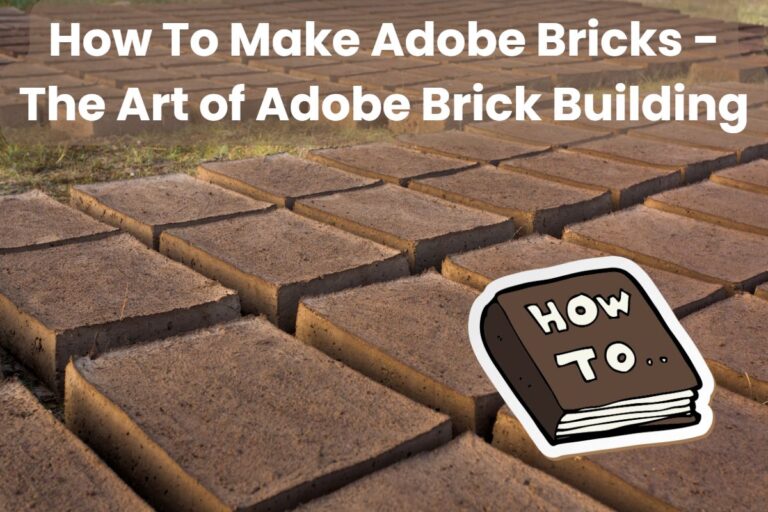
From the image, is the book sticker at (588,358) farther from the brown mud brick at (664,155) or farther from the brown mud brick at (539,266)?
the brown mud brick at (664,155)

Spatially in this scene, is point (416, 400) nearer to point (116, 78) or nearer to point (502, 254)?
point (502, 254)

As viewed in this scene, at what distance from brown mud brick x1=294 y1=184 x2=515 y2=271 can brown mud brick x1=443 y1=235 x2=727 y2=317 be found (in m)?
0.09

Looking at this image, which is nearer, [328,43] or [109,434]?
[109,434]

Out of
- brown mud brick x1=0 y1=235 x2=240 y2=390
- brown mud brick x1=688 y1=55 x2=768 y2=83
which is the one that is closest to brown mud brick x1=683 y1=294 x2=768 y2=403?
brown mud brick x1=0 y1=235 x2=240 y2=390

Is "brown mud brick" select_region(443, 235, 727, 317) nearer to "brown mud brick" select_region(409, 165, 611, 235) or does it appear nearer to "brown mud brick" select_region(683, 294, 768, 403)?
"brown mud brick" select_region(683, 294, 768, 403)

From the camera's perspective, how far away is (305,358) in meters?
1.68

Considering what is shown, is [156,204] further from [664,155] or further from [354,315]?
[664,155]

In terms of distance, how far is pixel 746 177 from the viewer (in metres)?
3.02

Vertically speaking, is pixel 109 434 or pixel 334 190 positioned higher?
pixel 334 190

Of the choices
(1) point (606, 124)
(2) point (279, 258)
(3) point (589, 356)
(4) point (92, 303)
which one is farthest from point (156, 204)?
(1) point (606, 124)

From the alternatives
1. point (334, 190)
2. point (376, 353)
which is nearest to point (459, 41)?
point (334, 190)

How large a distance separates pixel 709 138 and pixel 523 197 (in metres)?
1.29

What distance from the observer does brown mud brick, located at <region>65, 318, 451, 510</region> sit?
1307mm

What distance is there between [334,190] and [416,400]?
1198mm
